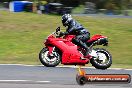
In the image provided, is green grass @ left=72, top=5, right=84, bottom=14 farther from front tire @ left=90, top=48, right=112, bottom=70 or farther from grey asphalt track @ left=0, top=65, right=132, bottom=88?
front tire @ left=90, top=48, right=112, bottom=70

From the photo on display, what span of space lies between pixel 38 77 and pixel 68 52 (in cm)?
449

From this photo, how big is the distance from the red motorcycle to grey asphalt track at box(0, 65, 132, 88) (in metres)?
1.74

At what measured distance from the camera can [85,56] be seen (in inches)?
231

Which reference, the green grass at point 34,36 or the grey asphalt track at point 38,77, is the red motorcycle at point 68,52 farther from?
the green grass at point 34,36

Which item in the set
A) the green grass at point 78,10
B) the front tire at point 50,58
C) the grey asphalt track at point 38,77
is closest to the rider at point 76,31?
the front tire at point 50,58

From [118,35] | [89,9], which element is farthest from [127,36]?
[89,9]

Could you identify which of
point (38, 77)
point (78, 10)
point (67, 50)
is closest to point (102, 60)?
point (67, 50)

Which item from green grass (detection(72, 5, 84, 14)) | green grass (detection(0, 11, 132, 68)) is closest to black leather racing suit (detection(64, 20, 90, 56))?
green grass (detection(0, 11, 132, 68))

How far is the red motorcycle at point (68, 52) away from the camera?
5.87 m

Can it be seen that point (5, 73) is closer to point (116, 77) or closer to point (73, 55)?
point (73, 55)

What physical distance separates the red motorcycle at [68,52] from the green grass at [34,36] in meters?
7.34

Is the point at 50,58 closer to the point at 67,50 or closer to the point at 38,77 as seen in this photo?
the point at 67,50

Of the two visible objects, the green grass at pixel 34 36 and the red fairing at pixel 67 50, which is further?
the green grass at pixel 34 36

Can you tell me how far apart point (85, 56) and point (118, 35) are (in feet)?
49.7
